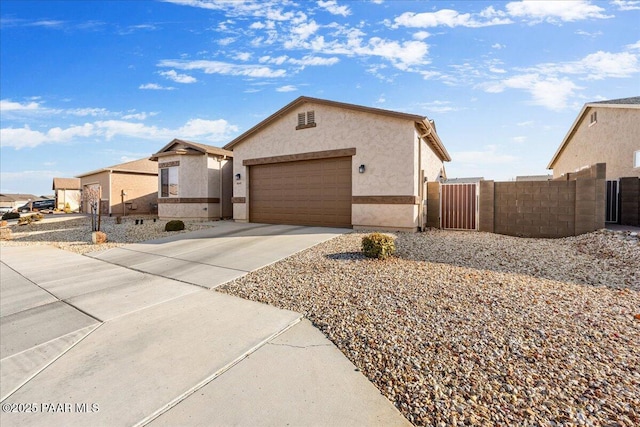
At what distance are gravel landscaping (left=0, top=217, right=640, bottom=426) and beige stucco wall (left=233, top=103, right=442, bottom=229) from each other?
3829 millimetres

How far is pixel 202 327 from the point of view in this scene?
12.6 ft

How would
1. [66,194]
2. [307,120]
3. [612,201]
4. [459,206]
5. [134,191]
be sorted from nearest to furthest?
[459,206] < [612,201] < [307,120] < [134,191] < [66,194]

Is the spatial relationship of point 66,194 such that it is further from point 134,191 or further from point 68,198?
point 134,191

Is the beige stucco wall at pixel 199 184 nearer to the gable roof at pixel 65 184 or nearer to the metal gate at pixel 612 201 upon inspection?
the metal gate at pixel 612 201

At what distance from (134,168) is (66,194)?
61.2 feet

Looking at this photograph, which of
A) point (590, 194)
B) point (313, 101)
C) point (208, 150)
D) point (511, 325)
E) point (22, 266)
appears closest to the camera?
point (511, 325)

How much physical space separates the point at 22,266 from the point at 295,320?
26.4 ft

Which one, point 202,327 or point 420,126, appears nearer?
point 202,327

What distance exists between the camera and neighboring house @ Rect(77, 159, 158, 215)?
74.6ft

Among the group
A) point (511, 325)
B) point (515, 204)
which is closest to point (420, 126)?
point (515, 204)

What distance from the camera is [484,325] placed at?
3502 millimetres

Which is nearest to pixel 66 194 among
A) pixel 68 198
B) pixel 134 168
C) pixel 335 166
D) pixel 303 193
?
pixel 68 198

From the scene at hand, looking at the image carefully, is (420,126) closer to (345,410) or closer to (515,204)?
(515,204)

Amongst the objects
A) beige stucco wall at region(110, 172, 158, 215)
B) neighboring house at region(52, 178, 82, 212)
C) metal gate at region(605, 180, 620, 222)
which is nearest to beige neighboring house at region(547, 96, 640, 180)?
metal gate at region(605, 180, 620, 222)
